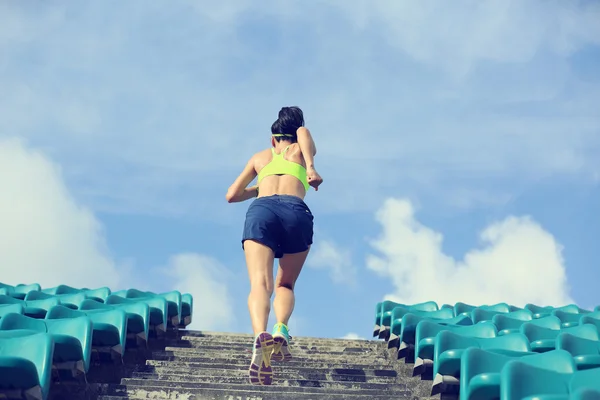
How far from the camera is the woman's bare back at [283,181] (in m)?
4.56

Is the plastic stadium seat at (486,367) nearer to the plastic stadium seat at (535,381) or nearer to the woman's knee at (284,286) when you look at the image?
the plastic stadium seat at (535,381)

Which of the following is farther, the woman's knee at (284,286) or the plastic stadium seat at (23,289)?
the plastic stadium seat at (23,289)

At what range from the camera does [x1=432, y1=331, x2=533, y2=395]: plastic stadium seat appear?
14.6 ft

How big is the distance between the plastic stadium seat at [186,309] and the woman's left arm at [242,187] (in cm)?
331

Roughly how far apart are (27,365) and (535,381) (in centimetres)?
243

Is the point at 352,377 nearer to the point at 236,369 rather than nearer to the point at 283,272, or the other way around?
the point at 236,369

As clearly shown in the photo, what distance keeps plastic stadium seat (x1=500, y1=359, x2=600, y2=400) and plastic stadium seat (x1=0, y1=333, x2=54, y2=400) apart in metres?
2.27

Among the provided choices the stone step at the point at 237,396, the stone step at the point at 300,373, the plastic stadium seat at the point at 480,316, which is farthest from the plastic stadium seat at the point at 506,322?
the stone step at the point at 237,396

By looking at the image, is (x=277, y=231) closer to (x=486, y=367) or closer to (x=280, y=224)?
(x=280, y=224)

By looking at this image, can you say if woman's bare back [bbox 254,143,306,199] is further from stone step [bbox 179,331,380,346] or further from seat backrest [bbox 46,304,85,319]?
stone step [bbox 179,331,380,346]

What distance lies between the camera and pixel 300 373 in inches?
215

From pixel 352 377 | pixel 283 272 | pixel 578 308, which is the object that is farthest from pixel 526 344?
pixel 578 308

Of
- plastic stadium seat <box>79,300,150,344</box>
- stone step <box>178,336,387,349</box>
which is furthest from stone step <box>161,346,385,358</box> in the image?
plastic stadium seat <box>79,300,150,344</box>

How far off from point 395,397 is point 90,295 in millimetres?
4105
